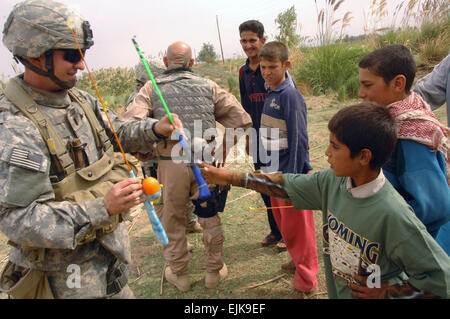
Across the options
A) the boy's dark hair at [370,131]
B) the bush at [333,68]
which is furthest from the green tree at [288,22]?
the boy's dark hair at [370,131]

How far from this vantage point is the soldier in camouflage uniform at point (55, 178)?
1.72 meters

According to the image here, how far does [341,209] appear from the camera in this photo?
76.7 inches

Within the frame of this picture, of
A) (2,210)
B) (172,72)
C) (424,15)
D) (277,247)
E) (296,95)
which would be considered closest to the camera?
(2,210)

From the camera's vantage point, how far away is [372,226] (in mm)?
1756

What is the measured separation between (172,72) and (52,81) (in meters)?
1.56

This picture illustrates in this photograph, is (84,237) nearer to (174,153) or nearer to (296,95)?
(174,153)

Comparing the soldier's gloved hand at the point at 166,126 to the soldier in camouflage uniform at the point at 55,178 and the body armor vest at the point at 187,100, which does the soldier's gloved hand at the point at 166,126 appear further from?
the body armor vest at the point at 187,100

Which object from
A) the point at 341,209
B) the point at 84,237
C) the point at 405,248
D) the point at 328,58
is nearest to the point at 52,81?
the point at 84,237

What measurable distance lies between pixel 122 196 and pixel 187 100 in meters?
1.67

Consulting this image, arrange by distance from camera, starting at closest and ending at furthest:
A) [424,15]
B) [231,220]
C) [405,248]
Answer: [405,248], [231,220], [424,15]

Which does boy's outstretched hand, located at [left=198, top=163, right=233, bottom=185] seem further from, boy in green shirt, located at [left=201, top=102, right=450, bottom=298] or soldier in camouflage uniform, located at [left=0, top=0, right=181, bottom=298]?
boy in green shirt, located at [left=201, top=102, right=450, bottom=298]

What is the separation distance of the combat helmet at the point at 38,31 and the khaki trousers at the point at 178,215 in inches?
56.7

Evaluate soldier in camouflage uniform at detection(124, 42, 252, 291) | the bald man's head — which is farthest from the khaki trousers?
the bald man's head

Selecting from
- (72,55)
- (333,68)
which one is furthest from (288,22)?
(72,55)
